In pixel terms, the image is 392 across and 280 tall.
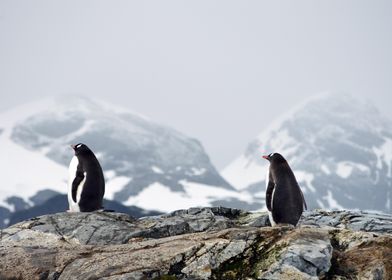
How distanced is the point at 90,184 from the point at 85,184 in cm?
21

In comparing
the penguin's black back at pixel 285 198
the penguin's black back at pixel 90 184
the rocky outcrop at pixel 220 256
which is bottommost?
the rocky outcrop at pixel 220 256

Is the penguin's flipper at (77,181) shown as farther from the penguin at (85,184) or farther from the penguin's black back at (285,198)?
the penguin's black back at (285,198)

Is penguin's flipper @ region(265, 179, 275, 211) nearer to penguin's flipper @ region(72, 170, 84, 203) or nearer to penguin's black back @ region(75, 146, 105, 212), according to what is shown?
penguin's black back @ region(75, 146, 105, 212)

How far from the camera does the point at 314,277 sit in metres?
14.7

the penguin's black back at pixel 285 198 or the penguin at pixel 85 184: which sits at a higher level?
the penguin at pixel 85 184

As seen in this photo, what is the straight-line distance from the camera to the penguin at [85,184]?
2520 cm

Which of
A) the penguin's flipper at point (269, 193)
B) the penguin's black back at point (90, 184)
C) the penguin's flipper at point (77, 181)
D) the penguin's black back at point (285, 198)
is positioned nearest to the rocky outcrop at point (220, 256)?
the penguin's black back at point (90, 184)

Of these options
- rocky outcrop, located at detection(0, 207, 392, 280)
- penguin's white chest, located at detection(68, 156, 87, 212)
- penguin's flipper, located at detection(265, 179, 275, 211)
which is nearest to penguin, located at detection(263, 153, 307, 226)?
penguin's flipper, located at detection(265, 179, 275, 211)

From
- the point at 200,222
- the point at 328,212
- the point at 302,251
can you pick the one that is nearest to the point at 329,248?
the point at 302,251

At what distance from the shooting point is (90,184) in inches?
992

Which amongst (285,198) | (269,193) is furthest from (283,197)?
(269,193)

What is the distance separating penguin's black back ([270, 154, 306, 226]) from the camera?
22828mm

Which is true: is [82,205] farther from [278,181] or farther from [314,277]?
[314,277]

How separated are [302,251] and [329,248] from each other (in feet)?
2.86
